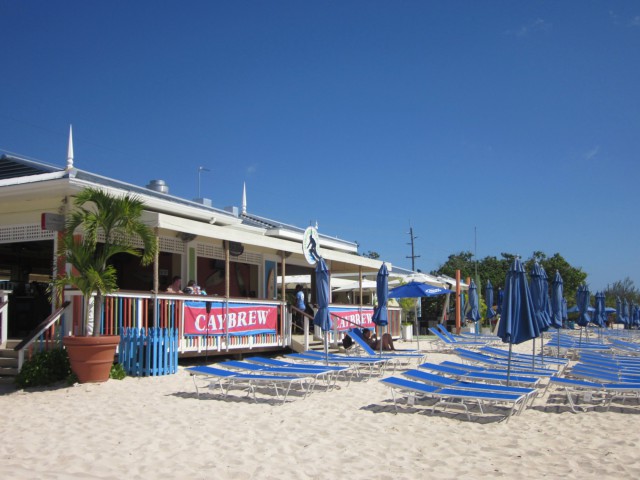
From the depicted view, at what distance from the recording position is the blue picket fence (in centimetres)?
1066

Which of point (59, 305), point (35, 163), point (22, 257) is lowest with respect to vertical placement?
point (59, 305)

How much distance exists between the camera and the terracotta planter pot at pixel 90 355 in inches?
380

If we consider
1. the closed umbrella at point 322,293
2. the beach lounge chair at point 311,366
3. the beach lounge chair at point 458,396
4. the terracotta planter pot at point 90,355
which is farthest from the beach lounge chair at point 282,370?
the closed umbrella at point 322,293

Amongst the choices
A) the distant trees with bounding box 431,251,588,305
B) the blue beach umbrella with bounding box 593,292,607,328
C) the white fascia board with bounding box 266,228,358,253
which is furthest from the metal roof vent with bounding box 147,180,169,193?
the distant trees with bounding box 431,251,588,305

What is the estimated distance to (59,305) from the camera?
11289mm

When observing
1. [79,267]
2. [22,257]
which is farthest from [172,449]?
[22,257]

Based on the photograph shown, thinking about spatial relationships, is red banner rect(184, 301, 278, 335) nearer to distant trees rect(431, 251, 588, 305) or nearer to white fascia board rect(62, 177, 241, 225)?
white fascia board rect(62, 177, 241, 225)

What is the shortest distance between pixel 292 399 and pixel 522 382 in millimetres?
3431

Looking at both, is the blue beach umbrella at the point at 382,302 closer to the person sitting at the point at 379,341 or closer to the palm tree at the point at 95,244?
the person sitting at the point at 379,341

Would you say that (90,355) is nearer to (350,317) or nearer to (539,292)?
(539,292)

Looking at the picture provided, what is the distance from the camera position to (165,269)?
1573cm

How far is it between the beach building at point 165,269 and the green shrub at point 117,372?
0.70m

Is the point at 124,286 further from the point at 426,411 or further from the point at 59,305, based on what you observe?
the point at 426,411

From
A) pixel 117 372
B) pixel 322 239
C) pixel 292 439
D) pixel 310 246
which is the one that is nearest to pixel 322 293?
pixel 310 246
